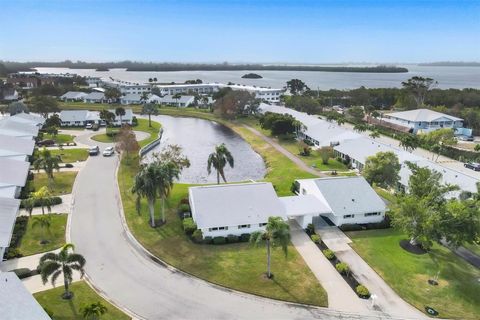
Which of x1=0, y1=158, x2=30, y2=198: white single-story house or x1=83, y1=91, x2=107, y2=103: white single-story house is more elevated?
x1=83, y1=91, x2=107, y2=103: white single-story house

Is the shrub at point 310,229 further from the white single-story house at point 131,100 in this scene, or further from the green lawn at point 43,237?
the white single-story house at point 131,100

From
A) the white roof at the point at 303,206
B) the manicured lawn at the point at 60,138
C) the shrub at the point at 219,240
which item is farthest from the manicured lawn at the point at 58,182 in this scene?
the white roof at the point at 303,206

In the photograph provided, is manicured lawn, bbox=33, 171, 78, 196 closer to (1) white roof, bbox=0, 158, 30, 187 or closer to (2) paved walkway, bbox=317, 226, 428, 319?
A: (1) white roof, bbox=0, 158, 30, 187

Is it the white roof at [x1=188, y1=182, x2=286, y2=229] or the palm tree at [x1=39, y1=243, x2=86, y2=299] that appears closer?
the palm tree at [x1=39, y1=243, x2=86, y2=299]

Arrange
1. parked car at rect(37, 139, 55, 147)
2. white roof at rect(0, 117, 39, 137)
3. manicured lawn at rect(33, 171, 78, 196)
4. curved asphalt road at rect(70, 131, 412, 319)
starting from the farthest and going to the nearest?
parked car at rect(37, 139, 55, 147)
white roof at rect(0, 117, 39, 137)
manicured lawn at rect(33, 171, 78, 196)
curved asphalt road at rect(70, 131, 412, 319)

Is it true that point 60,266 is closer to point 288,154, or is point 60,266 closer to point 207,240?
point 207,240

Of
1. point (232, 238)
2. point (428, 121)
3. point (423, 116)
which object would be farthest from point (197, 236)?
point (423, 116)

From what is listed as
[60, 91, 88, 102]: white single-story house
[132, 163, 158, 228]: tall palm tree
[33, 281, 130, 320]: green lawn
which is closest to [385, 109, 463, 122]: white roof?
[132, 163, 158, 228]: tall palm tree

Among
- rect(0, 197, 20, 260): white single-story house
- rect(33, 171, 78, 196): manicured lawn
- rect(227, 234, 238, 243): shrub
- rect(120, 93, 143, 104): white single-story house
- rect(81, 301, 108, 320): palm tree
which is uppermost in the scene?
rect(120, 93, 143, 104): white single-story house
